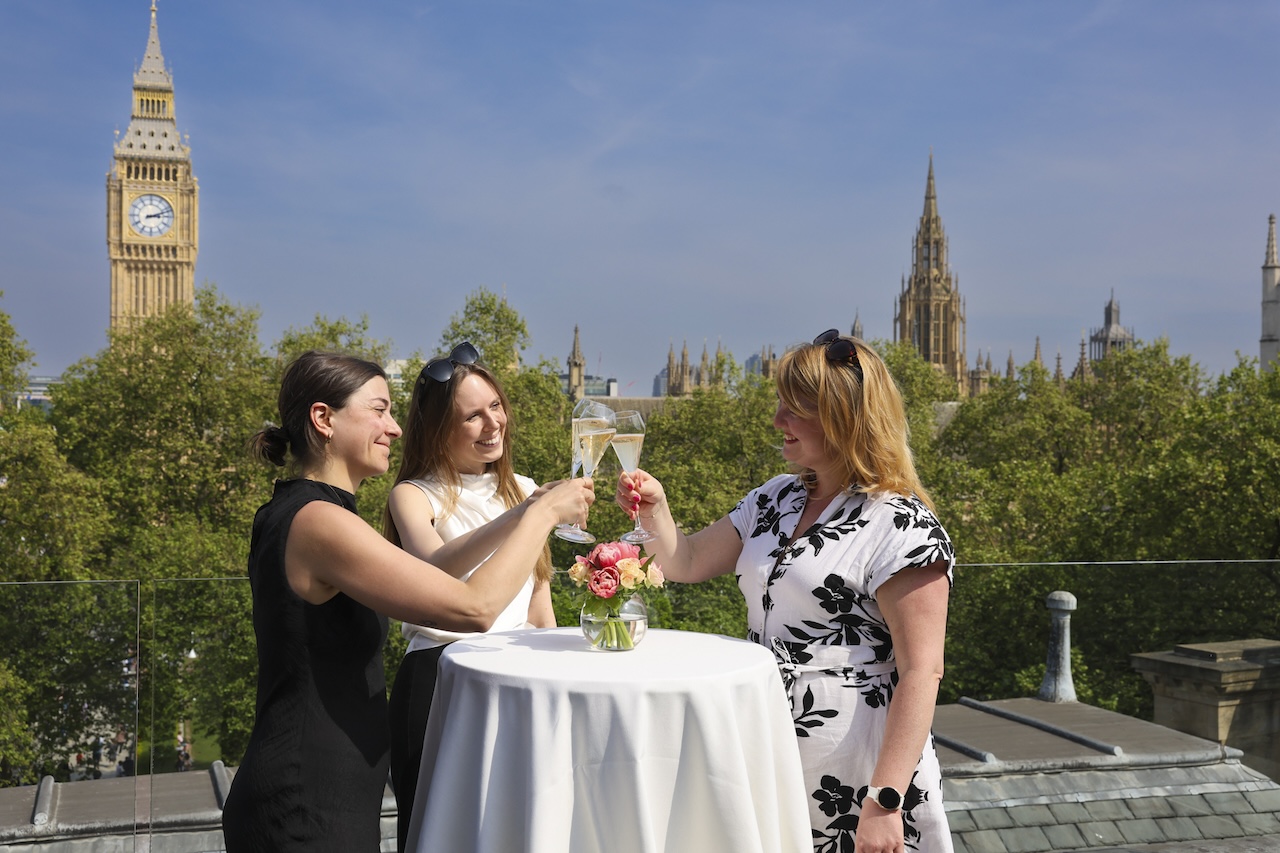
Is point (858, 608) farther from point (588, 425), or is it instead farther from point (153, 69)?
point (153, 69)

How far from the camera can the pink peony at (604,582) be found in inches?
99.4

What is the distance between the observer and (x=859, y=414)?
2693 millimetres

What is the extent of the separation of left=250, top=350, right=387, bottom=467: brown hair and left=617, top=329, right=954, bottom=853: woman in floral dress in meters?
0.73

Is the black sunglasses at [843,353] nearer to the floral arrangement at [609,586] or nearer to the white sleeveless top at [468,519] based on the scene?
the floral arrangement at [609,586]

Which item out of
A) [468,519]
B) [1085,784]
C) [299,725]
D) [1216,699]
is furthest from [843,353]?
[1216,699]

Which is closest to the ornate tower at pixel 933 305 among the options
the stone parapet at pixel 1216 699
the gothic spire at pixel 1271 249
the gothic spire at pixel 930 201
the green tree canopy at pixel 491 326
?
the gothic spire at pixel 930 201

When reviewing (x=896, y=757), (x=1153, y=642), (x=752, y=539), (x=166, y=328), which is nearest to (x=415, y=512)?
(x=752, y=539)

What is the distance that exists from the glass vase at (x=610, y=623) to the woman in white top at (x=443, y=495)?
500 mm

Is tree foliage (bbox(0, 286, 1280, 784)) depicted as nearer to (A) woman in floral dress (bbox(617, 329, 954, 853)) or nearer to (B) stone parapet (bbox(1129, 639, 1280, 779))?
(B) stone parapet (bbox(1129, 639, 1280, 779))

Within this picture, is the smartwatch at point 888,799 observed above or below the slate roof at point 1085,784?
above

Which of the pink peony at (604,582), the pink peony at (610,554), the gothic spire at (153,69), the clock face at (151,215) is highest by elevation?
the gothic spire at (153,69)

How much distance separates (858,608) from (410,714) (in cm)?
125

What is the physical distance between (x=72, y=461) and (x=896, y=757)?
3835cm

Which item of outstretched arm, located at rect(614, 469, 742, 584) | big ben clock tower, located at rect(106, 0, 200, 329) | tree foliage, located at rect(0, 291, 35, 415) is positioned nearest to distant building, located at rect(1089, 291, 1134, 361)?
big ben clock tower, located at rect(106, 0, 200, 329)
